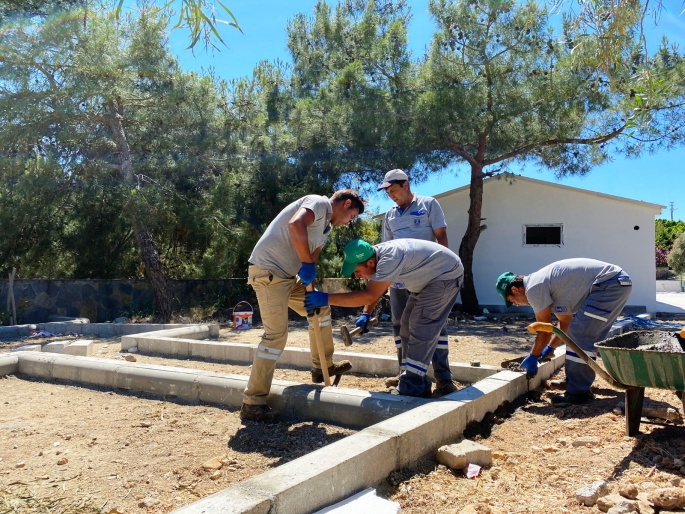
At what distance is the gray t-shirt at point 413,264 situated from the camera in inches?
156

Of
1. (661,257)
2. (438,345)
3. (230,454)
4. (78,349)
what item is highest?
(661,257)

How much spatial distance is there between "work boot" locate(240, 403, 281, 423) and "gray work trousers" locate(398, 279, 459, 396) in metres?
0.95

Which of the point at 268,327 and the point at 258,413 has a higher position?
the point at 268,327

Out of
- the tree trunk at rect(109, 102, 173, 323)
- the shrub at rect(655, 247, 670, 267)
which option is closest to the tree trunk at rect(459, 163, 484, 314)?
the tree trunk at rect(109, 102, 173, 323)

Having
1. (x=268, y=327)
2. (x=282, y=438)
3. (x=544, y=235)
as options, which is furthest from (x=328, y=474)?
(x=544, y=235)

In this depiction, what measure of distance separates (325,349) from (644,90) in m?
3.30

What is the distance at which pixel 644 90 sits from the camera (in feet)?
15.0

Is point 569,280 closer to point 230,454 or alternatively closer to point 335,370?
point 335,370

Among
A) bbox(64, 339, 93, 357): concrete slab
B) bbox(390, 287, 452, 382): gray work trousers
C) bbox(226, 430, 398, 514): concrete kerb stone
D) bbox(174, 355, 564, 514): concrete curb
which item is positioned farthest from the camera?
bbox(64, 339, 93, 357): concrete slab

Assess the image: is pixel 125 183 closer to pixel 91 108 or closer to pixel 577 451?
pixel 91 108

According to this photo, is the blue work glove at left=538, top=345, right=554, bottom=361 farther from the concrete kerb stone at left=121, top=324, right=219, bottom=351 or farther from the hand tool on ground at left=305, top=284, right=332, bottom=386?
the concrete kerb stone at left=121, top=324, right=219, bottom=351

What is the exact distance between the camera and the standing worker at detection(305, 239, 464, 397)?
3969 mm

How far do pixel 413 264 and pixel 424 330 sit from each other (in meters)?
0.50

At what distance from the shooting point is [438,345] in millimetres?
4762
